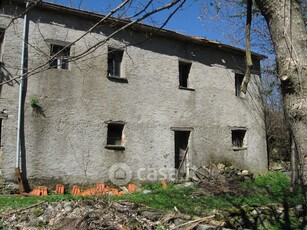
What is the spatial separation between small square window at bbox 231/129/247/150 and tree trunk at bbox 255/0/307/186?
13.2 m

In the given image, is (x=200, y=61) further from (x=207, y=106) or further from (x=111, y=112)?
(x=111, y=112)

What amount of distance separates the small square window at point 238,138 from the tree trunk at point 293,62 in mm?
13200

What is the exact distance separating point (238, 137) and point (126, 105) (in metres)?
5.83

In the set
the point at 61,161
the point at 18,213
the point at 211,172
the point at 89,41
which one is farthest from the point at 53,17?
the point at 211,172

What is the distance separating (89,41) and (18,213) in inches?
251

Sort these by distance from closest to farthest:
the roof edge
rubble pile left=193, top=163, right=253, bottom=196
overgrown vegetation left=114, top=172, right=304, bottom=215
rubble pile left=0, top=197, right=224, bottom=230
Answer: rubble pile left=0, top=197, right=224, bottom=230
overgrown vegetation left=114, top=172, right=304, bottom=215
rubble pile left=193, top=163, right=253, bottom=196
the roof edge

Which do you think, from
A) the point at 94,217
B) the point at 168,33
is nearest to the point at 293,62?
the point at 94,217

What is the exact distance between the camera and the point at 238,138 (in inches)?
→ 614

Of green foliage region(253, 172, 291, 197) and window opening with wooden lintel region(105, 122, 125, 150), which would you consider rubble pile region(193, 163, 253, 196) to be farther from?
window opening with wooden lintel region(105, 122, 125, 150)

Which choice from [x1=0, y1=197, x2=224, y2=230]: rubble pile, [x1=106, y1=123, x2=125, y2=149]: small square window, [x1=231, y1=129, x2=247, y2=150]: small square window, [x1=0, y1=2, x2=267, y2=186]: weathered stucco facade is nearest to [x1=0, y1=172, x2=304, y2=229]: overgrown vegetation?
[x1=0, y1=197, x2=224, y2=230]: rubble pile

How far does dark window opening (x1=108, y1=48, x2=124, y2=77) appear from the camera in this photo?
41.2ft

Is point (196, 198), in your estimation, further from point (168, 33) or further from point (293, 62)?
point (293, 62)

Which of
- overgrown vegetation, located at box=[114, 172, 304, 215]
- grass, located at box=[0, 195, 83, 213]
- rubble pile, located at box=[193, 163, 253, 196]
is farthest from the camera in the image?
rubble pile, located at box=[193, 163, 253, 196]

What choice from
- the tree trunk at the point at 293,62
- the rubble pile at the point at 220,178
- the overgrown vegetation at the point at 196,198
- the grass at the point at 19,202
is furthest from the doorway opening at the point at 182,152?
the tree trunk at the point at 293,62
